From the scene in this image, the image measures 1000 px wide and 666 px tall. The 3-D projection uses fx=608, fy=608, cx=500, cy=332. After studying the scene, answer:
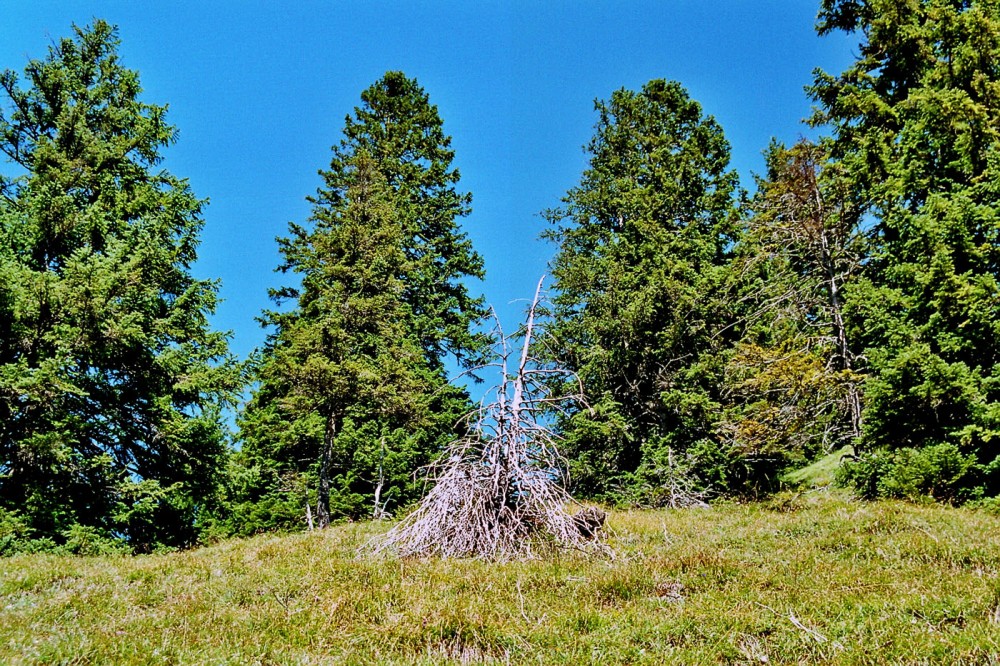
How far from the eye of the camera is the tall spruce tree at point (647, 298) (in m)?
21.0

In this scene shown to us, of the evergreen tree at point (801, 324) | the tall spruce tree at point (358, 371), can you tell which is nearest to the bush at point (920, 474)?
the evergreen tree at point (801, 324)

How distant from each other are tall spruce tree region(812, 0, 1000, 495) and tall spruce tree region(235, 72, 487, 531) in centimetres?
1101

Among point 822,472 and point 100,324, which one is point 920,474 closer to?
point 822,472

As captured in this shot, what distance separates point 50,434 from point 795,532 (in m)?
14.2

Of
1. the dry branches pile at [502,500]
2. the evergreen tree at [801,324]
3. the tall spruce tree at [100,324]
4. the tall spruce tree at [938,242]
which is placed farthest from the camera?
the evergreen tree at [801,324]

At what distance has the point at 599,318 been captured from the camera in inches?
909

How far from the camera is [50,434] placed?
12.6m

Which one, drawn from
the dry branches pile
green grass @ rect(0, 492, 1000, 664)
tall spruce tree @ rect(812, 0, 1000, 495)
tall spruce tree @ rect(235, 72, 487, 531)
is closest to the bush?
tall spruce tree @ rect(812, 0, 1000, 495)

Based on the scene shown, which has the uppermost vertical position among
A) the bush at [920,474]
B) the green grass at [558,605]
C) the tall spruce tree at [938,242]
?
the tall spruce tree at [938,242]

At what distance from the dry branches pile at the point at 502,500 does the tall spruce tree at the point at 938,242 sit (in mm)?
6698

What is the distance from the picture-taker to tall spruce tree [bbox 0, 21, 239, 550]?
1324 cm

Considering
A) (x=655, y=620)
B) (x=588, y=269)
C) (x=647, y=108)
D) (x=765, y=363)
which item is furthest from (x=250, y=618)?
(x=647, y=108)

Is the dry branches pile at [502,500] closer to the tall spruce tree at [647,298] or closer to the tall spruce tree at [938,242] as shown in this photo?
the tall spruce tree at [938,242]

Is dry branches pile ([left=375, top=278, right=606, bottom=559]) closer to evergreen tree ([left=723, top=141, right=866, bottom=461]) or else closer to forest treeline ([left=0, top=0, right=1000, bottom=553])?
forest treeline ([left=0, top=0, right=1000, bottom=553])
